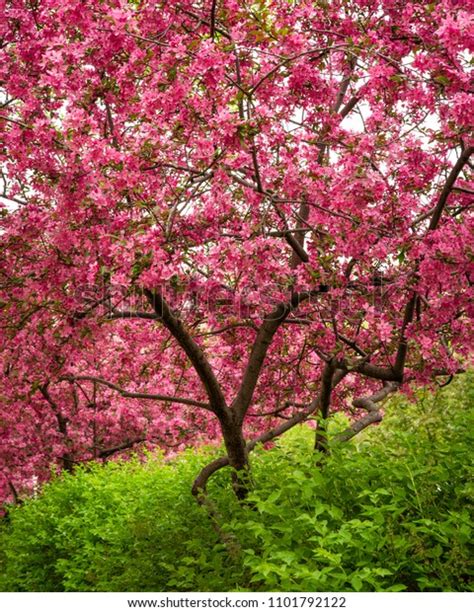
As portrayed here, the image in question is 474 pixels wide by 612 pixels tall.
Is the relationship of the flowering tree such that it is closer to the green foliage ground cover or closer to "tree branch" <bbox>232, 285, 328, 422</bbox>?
"tree branch" <bbox>232, 285, 328, 422</bbox>

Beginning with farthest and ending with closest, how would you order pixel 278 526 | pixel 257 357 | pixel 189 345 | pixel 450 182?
pixel 257 357, pixel 189 345, pixel 450 182, pixel 278 526

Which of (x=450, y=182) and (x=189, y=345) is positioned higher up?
(x=189, y=345)

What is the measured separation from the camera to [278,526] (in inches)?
196

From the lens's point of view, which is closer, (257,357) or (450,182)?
(450,182)

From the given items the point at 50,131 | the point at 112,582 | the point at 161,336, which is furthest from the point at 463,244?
the point at 161,336

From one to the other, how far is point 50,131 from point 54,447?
837 cm

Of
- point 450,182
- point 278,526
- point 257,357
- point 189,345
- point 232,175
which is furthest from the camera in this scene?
point 257,357

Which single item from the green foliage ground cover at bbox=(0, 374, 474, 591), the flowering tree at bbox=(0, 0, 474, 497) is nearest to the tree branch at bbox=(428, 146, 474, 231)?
the flowering tree at bbox=(0, 0, 474, 497)

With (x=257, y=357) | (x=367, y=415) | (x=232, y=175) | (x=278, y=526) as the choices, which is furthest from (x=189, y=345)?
(x=278, y=526)

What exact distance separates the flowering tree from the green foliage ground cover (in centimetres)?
73

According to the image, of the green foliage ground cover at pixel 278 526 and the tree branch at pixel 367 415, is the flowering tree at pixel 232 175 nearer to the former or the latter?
the tree branch at pixel 367 415

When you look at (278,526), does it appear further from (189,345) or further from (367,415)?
(367,415)

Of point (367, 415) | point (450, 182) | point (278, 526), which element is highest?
point (450, 182)

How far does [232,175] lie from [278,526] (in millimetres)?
2814
